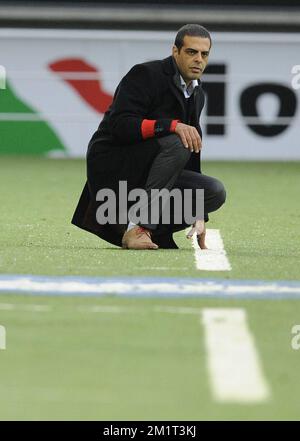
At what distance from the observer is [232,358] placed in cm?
567

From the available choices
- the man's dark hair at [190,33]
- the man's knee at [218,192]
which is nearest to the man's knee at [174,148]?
the man's knee at [218,192]

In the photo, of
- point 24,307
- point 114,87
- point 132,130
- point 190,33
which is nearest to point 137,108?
point 132,130

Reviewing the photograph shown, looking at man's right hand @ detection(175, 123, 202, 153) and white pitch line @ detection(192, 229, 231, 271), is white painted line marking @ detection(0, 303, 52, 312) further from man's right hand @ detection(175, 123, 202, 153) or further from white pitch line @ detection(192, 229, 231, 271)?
man's right hand @ detection(175, 123, 202, 153)

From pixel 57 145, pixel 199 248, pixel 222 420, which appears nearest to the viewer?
pixel 222 420

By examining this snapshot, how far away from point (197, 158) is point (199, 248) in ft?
1.96

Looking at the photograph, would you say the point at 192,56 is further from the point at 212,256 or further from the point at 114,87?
the point at 114,87

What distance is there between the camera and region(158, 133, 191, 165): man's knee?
897 cm

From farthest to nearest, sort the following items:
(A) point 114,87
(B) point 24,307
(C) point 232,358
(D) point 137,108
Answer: (A) point 114,87
(D) point 137,108
(B) point 24,307
(C) point 232,358

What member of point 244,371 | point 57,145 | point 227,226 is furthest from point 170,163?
point 57,145

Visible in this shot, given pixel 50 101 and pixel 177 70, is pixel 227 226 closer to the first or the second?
pixel 177 70

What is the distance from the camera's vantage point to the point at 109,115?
9227 millimetres

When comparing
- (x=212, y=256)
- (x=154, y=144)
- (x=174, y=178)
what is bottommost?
(x=212, y=256)

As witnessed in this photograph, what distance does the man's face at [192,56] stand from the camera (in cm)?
883

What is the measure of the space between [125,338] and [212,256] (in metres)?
3.03
